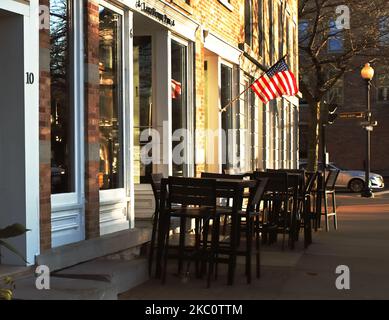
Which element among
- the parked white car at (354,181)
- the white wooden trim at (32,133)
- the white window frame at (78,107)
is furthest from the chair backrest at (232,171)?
the parked white car at (354,181)

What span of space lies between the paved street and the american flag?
301cm

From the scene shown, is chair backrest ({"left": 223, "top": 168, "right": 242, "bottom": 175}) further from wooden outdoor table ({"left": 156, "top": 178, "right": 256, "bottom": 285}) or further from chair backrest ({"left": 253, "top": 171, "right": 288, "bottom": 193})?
wooden outdoor table ({"left": 156, "top": 178, "right": 256, "bottom": 285})

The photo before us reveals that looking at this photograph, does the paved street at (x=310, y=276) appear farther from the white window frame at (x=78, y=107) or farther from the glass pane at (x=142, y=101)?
the glass pane at (x=142, y=101)

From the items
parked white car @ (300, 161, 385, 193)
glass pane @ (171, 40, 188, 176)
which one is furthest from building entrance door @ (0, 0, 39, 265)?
parked white car @ (300, 161, 385, 193)

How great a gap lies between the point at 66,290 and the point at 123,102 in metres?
3.17

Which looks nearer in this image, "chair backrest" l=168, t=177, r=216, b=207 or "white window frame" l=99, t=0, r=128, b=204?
"chair backrest" l=168, t=177, r=216, b=207

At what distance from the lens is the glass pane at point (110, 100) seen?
23.9 feet

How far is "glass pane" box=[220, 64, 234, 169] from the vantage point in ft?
39.7

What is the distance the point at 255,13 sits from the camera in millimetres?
14719

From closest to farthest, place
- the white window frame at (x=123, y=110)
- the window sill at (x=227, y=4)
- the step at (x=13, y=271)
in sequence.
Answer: the step at (x=13, y=271) < the white window frame at (x=123, y=110) < the window sill at (x=227, y=4)

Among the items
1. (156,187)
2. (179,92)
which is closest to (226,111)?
(179,92)

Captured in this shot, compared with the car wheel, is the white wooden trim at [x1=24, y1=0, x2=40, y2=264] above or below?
above

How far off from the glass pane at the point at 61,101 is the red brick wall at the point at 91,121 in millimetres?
192

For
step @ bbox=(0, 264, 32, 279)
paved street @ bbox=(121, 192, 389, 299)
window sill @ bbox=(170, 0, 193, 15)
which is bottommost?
paved street @ bbox=(121, 192, 389, 299)
